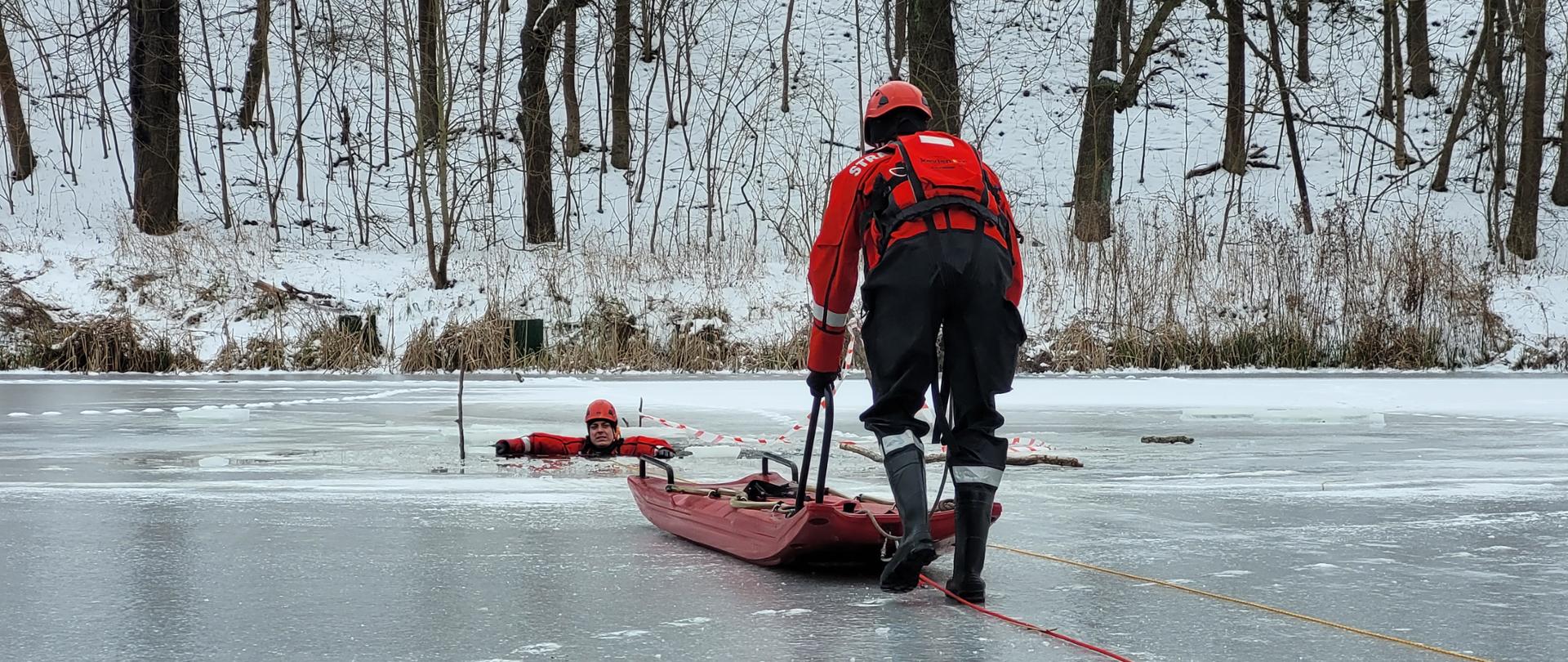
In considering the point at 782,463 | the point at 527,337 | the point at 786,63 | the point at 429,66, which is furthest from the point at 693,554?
the point at 786,63

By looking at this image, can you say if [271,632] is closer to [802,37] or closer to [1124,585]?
[1124,585]

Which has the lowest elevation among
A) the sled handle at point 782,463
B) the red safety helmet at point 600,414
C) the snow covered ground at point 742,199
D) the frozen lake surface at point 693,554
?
the frozen lake surface at point 693,554

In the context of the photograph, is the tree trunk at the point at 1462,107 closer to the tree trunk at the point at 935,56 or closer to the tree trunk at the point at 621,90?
the tree trunk at the point at 935,56

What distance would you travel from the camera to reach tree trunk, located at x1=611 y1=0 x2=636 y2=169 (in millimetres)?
26672

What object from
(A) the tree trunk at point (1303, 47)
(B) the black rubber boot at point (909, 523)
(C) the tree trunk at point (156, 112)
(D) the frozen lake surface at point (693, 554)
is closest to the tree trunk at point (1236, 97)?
(A) the tree trunk at point (1303, 47)

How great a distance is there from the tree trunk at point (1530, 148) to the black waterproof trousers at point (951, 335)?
67.4 feet

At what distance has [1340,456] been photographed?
26.6ft

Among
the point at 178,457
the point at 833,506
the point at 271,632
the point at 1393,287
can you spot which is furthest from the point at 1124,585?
the point at 1393,287

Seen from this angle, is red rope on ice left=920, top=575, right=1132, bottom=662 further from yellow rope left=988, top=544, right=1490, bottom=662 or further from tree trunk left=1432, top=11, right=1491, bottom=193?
tree trunk left=1432, top=11, right=1491, bottom=193

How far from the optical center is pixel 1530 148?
22500 millimetres

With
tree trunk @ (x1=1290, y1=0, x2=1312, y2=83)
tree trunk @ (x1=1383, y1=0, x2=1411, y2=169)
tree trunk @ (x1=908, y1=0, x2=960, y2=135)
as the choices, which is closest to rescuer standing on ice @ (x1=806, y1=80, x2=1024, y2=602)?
tree trunk @ (x1=908, y1=0, x2=960, y2=135)

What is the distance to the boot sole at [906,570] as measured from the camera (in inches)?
167

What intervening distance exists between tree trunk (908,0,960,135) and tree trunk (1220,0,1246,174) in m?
6.56

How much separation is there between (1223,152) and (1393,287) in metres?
9.98
